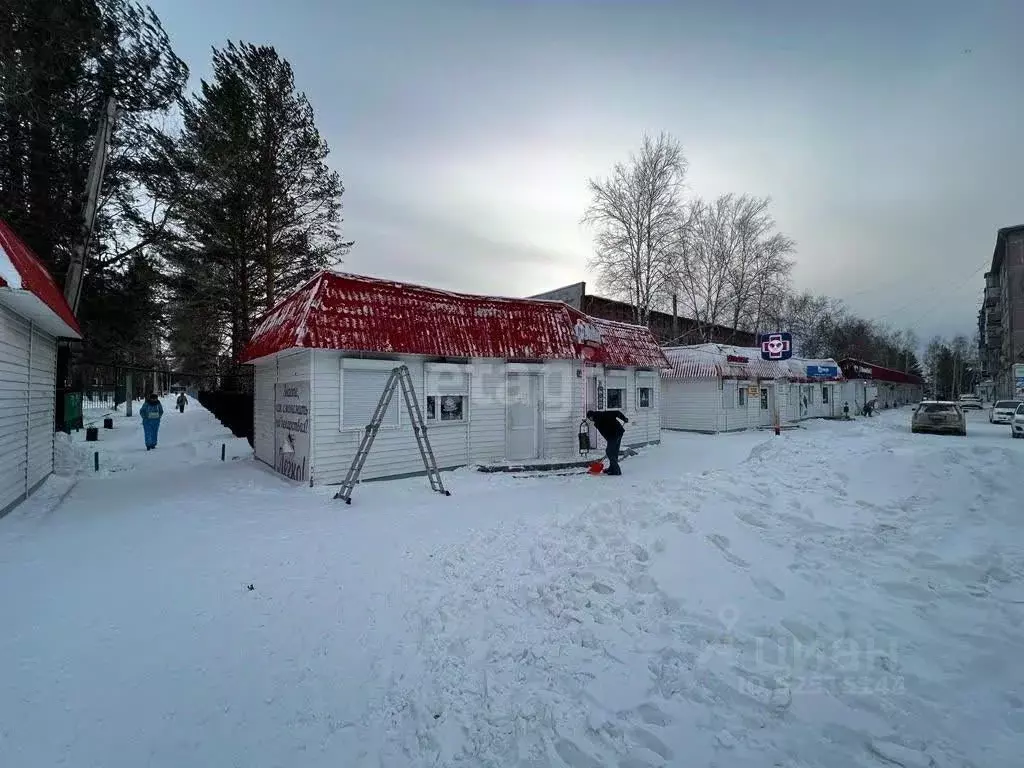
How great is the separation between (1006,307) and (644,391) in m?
64.1

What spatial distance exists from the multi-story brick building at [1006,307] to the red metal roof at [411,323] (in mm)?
53604

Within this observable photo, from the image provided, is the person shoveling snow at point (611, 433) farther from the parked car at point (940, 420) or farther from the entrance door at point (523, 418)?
the parked car at point (940, 420)

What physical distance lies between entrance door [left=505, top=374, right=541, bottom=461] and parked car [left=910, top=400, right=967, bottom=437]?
69.7 feet

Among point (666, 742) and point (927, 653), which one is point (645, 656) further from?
point (927, 653)

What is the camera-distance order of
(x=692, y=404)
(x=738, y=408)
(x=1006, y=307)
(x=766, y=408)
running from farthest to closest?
(x=1006, y=307) < (x=766, y=408) < (x=738, y=408) < (x=692, y=404)

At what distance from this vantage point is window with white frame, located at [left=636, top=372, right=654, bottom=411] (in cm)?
1716

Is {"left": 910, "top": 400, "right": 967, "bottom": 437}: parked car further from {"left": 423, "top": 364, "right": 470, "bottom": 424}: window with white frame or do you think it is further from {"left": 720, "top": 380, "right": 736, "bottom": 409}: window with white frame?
Answer: {"left": 423, "top": 364, "right": 470, "bottom": 424}: window with white frame

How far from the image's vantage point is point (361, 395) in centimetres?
998

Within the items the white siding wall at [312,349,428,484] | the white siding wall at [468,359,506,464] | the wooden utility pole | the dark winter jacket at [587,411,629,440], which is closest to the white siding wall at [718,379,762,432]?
the dark winter jacket at [587,411,629,440]

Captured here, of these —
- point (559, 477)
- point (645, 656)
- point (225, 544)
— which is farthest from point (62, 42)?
point (645, 656)

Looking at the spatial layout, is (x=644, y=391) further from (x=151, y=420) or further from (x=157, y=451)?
(x=151, y=420)

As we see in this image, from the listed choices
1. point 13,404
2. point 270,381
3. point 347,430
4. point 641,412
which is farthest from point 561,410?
point 13,404

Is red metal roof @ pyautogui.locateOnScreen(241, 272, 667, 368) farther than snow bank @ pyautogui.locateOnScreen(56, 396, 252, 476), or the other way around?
snow bank @ pyautogui.locateOnScreen(56, 396, 252, 476)

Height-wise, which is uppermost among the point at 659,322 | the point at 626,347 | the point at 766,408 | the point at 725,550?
the point at 659,322
